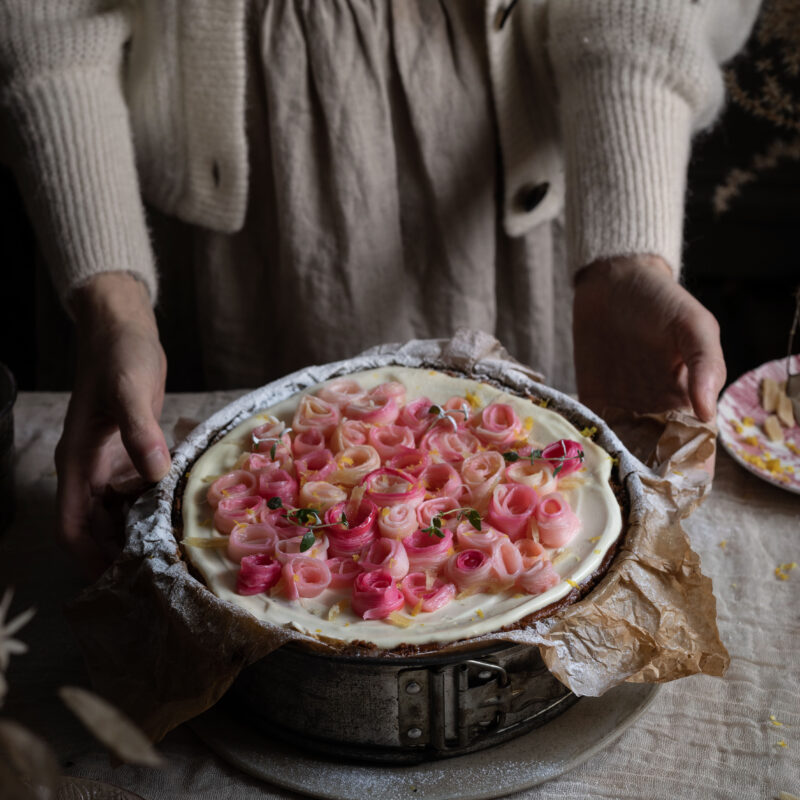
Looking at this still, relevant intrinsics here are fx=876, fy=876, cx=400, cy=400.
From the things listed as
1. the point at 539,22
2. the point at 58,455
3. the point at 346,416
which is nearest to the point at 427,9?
the point at 539,22

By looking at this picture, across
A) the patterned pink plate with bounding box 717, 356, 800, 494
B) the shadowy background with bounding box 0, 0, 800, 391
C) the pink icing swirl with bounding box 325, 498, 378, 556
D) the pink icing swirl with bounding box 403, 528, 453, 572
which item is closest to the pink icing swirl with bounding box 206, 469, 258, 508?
the pink icing swirl with bounding box 325, 498, 378, 556

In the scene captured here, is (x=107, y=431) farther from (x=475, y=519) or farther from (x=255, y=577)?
(x=475, y=519)

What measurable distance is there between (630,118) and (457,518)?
2.44 feet

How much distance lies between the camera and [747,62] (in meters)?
2.62

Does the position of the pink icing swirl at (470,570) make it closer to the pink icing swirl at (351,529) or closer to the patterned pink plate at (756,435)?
the pink icing swirl at (351,529)

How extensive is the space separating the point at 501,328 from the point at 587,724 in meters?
1.00

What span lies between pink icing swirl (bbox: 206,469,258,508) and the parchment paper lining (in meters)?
0.06

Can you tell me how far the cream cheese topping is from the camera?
90cm

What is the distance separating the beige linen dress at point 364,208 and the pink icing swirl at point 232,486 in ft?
2.01

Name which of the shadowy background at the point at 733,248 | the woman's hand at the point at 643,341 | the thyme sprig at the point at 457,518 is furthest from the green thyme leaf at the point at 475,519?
the shadowy background at the point at 733,248

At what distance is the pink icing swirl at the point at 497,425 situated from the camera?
115 cm

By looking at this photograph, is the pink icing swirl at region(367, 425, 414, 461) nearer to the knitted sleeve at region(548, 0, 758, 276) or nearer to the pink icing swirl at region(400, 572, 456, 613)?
the pink icing swirl at region(400, 572, 456, 613)

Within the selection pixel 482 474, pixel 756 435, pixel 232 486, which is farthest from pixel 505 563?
pixel 756 435

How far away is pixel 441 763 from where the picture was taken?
92 centimetres
